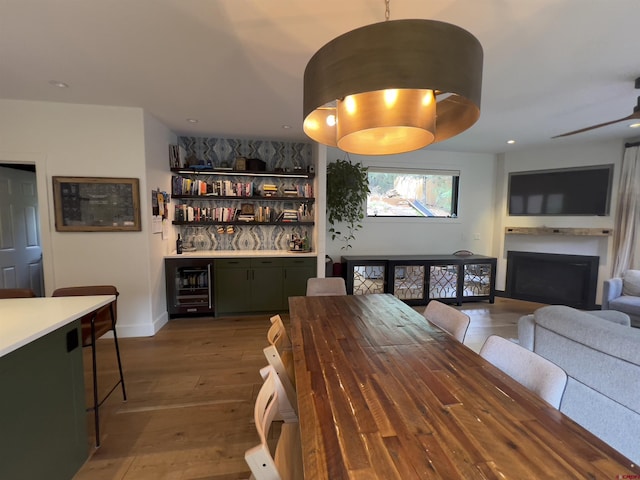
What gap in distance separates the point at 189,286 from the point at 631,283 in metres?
5.86

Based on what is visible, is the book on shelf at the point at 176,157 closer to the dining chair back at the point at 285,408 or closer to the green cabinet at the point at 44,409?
the green cabinet at the point at 44,409

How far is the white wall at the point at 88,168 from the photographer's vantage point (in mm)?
2963

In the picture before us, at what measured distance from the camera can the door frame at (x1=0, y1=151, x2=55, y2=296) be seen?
9.75 ft

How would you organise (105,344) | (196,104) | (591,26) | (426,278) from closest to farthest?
1. (591,26)
2. (196,104)
3. (105,344)
4. (426,278)

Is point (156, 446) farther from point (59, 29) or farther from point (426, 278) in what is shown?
point (426, 278)

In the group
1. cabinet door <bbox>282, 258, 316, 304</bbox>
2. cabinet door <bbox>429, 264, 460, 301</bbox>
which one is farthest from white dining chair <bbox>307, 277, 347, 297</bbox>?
cabinet door <bbox>429, 264, 460, 301</bbox>

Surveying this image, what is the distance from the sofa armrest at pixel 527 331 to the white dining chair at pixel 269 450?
5.75ft

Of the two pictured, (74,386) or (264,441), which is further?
(74,386)

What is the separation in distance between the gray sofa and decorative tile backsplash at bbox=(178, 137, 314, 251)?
10.6ft

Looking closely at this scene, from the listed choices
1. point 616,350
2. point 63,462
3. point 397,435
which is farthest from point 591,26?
point 63,462

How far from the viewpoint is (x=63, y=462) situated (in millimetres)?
1483

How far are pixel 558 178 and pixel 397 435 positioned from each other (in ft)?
17.9

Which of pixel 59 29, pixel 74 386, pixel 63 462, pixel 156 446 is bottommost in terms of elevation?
pixel 156 446

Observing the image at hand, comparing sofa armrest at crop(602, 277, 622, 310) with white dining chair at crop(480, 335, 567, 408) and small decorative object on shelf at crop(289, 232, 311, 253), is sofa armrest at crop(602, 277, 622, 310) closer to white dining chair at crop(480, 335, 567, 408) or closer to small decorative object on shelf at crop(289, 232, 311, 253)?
white dining chair at crop(480, 335, 567, 408)
